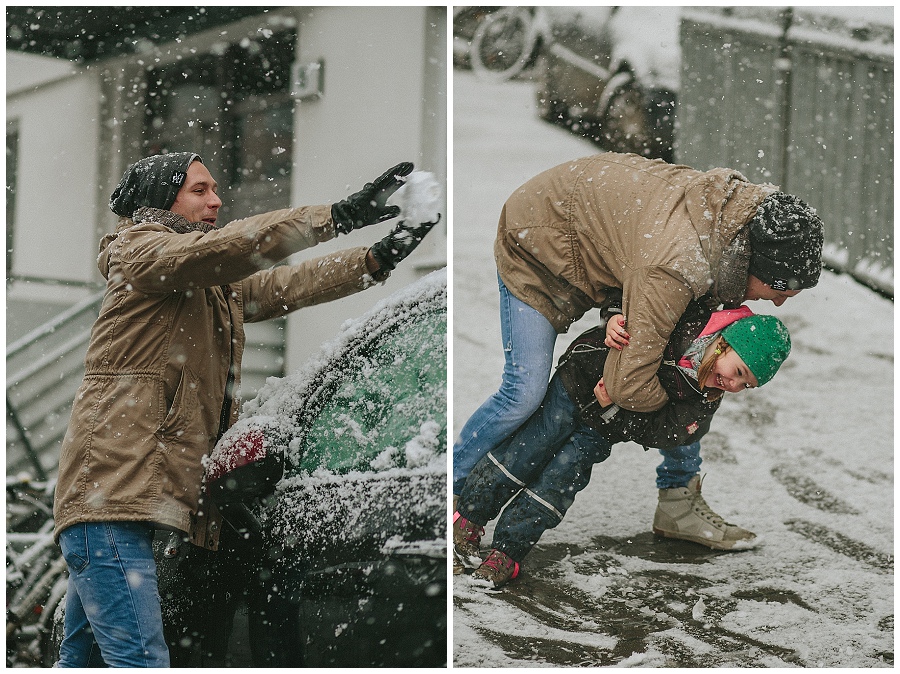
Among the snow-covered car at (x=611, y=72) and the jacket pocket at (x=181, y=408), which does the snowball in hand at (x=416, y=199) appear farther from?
the jacket pocket at (x=181, y=408)

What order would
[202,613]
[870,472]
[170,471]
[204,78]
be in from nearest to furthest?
[170,471] < [202,613] < [870,472] < [204,78]

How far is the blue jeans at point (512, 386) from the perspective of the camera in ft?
8.20

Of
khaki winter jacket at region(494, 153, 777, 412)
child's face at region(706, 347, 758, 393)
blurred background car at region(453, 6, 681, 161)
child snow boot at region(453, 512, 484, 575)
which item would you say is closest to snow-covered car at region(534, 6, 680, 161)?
blurred background car at region(453, 6, 681, 161)

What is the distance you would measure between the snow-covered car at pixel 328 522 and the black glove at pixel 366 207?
333 millimetres

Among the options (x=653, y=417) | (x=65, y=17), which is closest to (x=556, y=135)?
(x=653, y=417)

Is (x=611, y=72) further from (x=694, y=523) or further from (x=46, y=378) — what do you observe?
(x=46, y=378)

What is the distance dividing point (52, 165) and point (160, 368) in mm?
1186

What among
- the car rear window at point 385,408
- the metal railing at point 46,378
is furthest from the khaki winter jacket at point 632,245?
the metal railing at point 46,378

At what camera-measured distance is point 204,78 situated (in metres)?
2.88

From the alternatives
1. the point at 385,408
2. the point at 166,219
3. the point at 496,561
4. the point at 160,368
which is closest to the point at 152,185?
the point at 166,219

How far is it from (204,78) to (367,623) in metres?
1.86

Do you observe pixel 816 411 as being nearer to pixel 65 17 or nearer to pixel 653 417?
pixel 653 417

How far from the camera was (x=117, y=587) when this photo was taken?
210 cm

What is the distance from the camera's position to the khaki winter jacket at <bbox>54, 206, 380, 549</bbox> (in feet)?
6.70
